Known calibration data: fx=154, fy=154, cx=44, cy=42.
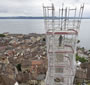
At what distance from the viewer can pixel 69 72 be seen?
15.1 feet

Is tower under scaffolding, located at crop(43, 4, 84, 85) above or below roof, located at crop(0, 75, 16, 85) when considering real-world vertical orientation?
above

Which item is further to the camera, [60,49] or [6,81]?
→ [6,81]

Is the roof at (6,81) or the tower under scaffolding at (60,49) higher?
the tower under scaffolding at (60,49)

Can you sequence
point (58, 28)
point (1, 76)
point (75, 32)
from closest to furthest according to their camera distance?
point (75, 32)
point (58, 28)
point (1, 76)

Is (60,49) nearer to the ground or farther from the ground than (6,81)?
farther from the ground

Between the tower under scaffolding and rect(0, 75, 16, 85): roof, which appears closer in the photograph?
the tower under scaffolding

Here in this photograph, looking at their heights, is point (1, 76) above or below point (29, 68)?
above

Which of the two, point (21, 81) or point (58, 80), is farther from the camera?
point (21, 81)

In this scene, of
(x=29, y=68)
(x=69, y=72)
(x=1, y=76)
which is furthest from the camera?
(x=29, y=68)

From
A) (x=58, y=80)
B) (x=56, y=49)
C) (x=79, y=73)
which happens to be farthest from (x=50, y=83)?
(x=79, y=73)

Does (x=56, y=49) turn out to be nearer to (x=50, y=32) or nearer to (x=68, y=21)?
(x=50, y=32)

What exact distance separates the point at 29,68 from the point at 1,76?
5.34 meters

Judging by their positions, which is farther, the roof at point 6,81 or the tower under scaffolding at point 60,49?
the roof at point 6,81

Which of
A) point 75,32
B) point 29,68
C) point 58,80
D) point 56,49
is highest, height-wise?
point 75,32
